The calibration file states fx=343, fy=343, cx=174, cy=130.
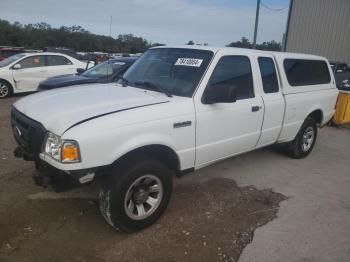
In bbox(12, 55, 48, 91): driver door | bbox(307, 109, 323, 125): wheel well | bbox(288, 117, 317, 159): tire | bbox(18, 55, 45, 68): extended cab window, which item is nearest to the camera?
bbox(288, 117, 317, 159): tire

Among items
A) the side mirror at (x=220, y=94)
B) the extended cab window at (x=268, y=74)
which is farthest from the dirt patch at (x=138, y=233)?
the extended cab window at (x=268, y=74)

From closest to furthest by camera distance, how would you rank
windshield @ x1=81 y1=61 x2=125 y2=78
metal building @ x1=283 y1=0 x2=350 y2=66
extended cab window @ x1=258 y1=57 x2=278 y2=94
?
extended cab window @ x1=258 y1=57 x2=278 y2=94
windshield @ x1=81 y1=61 x2=125 y2=78
metal building @ x1=283 y1=0 x2=350 y2=66

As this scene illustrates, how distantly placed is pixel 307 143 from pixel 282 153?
0.48 m

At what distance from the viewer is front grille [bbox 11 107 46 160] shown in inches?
124

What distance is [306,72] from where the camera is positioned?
19.0 feet

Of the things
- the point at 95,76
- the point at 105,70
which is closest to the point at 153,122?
the point at 95,76

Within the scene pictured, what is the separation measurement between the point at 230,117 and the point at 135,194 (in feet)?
5.02

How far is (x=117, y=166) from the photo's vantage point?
3262 millimetres

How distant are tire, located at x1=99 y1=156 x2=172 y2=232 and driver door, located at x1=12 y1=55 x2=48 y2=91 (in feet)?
31.0

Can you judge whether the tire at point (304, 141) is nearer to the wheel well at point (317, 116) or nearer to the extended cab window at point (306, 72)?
the wheel well at point (317, 116)

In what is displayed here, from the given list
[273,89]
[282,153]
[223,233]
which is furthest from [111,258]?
[282,153]

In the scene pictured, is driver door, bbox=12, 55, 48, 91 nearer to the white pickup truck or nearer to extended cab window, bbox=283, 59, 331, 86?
the white pickup truck

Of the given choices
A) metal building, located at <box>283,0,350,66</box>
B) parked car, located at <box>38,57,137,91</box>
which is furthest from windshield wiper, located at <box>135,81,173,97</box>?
metal building, located at <box>283,0,350,66</box>

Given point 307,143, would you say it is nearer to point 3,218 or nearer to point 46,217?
point 46,217
